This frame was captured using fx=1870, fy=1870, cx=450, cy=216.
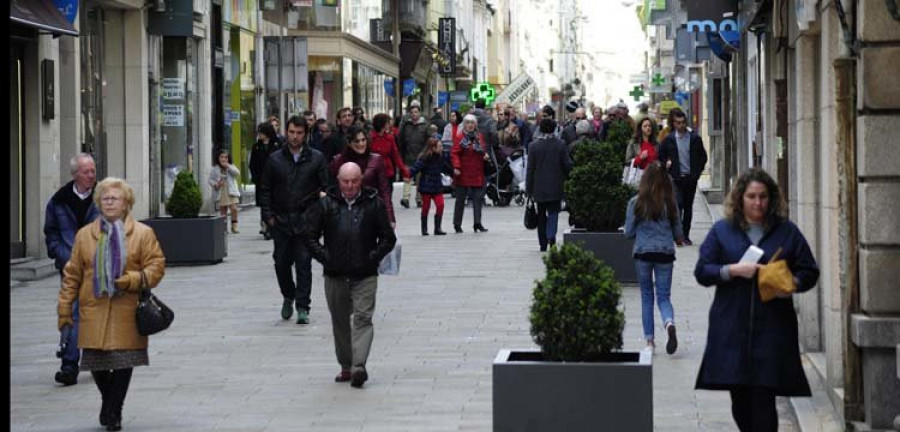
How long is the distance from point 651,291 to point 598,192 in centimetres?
515

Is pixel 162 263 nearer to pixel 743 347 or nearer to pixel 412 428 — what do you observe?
pixel 412 428

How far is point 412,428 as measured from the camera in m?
10.4

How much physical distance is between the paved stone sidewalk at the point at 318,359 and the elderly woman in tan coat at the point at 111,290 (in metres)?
0.33

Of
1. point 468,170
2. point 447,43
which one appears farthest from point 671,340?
point 447,43

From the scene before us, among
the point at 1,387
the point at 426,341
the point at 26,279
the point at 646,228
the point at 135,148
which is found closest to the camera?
the point at 1,387

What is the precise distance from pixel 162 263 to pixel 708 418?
3.25 metres

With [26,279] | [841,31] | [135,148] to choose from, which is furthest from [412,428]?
[135,148]

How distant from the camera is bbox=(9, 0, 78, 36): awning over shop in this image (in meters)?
19.6

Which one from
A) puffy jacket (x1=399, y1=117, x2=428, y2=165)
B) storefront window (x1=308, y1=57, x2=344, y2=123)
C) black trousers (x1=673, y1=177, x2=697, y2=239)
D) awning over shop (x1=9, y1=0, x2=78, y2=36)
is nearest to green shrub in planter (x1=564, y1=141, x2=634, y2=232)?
black trousers (x1=673, y1=177, x2=697, y2=239)

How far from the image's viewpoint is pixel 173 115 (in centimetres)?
2997

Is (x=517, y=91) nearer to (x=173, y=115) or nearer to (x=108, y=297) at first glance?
(x=173, y=115)

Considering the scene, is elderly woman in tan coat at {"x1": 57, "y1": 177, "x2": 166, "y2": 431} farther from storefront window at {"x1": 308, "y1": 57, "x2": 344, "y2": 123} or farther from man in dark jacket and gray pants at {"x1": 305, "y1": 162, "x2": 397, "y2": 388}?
storefront window at {"x1": 308, "y1": 57, "x2": 344, "y2": 123}

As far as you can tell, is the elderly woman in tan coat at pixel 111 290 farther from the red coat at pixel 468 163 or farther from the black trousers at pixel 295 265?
the red coat at pixel 468 163

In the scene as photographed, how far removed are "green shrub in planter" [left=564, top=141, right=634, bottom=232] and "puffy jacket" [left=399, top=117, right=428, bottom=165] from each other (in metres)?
14.8
